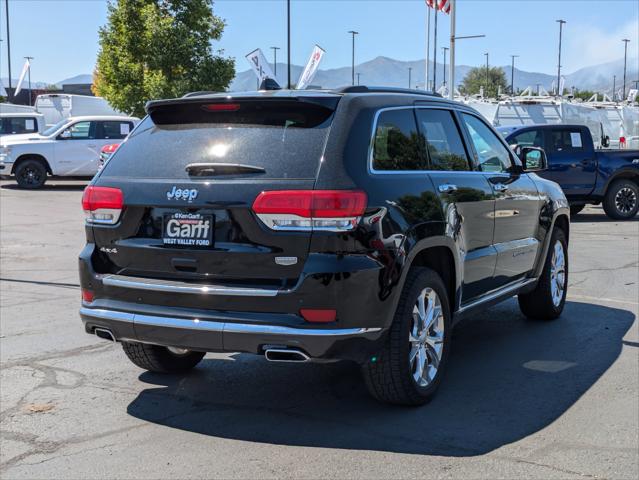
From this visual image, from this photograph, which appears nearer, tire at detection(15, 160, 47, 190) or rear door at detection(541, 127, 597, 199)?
rear door at detection(541, 127, 597, 199)

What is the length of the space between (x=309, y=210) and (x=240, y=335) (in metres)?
0.75

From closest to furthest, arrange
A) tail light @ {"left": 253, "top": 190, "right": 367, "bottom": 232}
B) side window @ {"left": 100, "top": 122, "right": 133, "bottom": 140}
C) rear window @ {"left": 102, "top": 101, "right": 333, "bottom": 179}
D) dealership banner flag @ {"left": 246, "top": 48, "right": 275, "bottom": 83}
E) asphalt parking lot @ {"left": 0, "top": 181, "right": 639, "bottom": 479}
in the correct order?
asphalt parking lot @ {"left": 0, "top": 181, "right": 639, "bottom": 479}, tail light @ {"left": 253, "top": 190, "right": 367, "bottom": 232}, rear window @ {"left": 102, "top": 101, "right": 333, "bottom": 179}, side window @ {"left": 100, "top": 122, "right": 133, "bottom": 140}, dealership banner flag @ {"left": 246, "top": 48, "right": 275, "bottom": 83}

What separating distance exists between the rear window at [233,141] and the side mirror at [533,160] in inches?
→ 117

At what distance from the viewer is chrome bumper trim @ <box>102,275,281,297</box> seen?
4.28 metres

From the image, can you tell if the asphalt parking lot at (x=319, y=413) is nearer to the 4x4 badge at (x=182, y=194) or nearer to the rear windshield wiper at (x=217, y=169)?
the 4x4 badge at (x=182, y=194)

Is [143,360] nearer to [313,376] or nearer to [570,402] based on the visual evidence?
[313,376]

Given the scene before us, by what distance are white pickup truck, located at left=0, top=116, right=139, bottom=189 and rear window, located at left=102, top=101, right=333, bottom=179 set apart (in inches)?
740

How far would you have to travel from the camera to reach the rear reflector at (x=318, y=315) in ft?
13.9

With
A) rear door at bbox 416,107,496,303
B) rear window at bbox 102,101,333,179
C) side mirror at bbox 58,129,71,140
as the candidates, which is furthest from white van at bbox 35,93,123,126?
rear window at bbox 102,101,333,179

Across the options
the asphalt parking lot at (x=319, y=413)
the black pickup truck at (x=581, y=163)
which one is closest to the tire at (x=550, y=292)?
the asphalt parking lot at (x=319, y=413)

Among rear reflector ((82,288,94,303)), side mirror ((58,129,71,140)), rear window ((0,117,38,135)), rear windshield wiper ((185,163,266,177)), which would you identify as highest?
rear window ((0,117,38,135))

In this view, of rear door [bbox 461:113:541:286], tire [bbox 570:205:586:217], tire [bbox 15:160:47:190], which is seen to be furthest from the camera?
tire [bbox 15:160:47:190]

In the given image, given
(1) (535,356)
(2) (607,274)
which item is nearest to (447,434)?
(1) (535,356)

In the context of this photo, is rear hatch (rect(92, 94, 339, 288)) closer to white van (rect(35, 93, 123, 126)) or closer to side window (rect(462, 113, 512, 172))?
side window (rect(462, 113, 512, 172))
